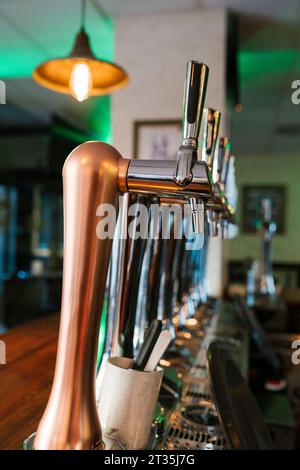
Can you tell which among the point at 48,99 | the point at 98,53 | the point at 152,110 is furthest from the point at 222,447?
the point at 48,99

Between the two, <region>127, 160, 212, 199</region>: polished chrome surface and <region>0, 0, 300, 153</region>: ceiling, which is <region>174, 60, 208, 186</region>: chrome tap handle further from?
<region>0, 0, 300, 153</region>: ceiling

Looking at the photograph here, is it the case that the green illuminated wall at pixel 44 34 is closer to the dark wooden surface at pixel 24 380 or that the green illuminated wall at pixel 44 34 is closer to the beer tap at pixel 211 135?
the dark wooden surface at pixel 24 380

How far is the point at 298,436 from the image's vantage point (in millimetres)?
1708

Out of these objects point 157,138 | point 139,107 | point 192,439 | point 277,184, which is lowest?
point 192,439

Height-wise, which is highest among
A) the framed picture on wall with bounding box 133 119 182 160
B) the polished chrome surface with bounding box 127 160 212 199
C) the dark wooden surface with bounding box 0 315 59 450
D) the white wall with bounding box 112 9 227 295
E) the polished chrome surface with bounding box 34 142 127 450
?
the white wall with bounding box 112 9 227 295

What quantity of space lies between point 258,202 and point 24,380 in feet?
23.7

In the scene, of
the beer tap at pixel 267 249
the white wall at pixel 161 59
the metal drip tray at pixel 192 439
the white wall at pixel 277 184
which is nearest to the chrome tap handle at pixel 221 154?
the metal drip tray at pixel 192 439

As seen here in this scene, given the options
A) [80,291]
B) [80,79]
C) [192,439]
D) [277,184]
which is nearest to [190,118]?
[80,291]

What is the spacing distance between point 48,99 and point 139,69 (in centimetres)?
232

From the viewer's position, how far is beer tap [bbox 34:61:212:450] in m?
0.47

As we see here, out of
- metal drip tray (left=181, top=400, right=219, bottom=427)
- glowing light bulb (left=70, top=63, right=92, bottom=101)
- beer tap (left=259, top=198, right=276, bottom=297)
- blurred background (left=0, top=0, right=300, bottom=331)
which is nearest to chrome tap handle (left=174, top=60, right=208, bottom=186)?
blurred background (left=0, top=0, right=300, bottom=331)

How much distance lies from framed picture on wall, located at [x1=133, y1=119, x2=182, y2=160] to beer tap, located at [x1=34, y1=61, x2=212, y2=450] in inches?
90.0

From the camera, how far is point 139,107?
2.85 m

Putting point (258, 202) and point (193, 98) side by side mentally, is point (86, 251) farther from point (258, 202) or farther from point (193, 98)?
point (258, 202)
